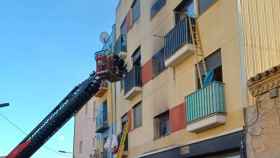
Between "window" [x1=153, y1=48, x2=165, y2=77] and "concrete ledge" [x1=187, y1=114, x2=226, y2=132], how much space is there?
5.20m

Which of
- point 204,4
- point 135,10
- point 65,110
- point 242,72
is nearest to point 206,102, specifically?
point 242,72

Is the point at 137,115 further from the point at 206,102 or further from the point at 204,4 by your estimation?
the point at 206,102

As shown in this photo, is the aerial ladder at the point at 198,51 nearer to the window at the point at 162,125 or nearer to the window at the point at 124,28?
the window at the point at 162,125

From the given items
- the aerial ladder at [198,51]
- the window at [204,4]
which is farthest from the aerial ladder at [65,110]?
the window at [204,4]

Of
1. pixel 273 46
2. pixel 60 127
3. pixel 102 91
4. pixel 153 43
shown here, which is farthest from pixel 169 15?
pixel 102 91

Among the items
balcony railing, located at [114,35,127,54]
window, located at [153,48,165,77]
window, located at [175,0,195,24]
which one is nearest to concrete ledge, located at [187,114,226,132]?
window, located at [175,0,195,24]

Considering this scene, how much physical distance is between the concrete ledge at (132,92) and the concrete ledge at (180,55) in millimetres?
4919

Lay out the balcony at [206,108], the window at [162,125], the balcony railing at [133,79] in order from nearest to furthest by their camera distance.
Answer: the balcony at [206,108] → the window at [162,125] → the balcony railing at [133,79]

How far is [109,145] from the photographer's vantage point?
2678cm

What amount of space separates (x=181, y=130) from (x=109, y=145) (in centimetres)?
985

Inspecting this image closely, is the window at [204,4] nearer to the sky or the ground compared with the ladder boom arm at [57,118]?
nearer to the sky

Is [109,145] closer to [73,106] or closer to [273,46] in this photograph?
[73,106]

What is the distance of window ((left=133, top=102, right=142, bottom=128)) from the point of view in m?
24.0

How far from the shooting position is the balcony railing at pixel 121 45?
28.2 metres
